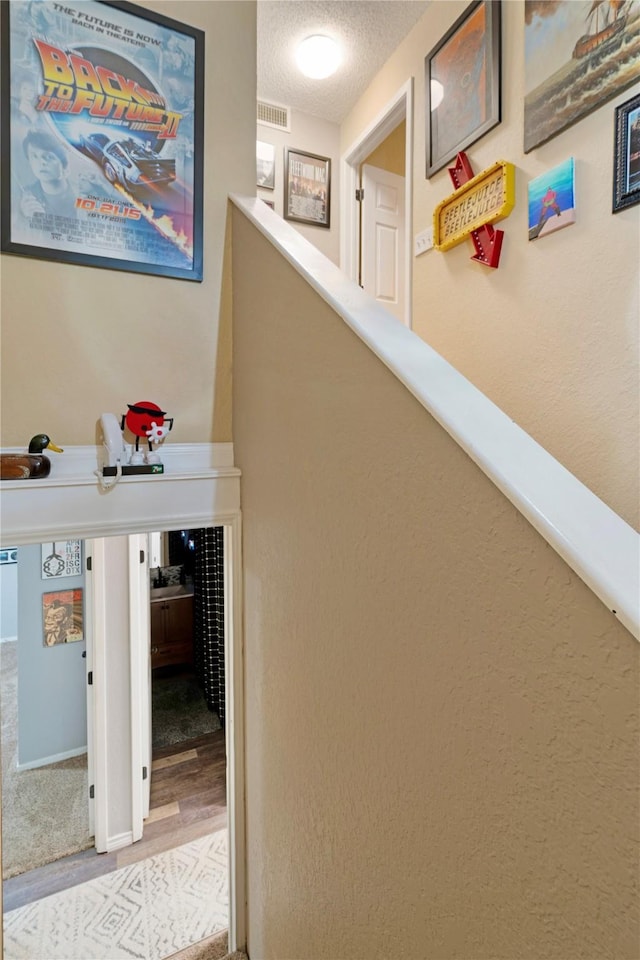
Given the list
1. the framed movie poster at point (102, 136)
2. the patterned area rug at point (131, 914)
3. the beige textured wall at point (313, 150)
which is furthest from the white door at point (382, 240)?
the patterned area rug at point (131, 914)

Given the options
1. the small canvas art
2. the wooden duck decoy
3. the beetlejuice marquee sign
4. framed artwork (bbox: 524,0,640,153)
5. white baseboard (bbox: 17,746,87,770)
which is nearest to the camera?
the wooden duck decoy

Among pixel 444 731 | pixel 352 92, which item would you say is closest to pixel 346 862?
pixel 444 731

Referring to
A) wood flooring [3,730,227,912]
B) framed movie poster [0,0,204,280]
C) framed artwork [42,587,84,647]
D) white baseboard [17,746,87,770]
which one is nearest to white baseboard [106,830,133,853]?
wood flooring [3,730,227,912]

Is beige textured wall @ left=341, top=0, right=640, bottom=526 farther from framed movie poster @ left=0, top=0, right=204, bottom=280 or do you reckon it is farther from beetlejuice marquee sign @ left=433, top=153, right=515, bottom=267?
framed movie poster @ left=0, top=0, right=204, bottom=280

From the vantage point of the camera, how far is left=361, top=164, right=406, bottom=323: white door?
3.37 metres

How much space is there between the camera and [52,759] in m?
3.39

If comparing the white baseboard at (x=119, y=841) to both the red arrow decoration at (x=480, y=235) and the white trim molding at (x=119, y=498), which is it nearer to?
the white trim molding at (x=119, y=498)

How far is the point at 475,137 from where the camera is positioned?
81.7 inches

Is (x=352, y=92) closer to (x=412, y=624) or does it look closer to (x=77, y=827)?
(x=412, y=624)

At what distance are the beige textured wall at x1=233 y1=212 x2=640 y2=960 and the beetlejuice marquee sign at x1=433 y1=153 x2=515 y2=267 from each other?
1.13 metres

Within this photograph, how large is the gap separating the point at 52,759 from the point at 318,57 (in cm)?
508

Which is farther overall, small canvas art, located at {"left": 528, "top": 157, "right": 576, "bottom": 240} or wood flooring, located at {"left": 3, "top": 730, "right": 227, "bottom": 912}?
wood flooring, located at {"left": 3, "top": 730, "right": 227, "bottom": 912}

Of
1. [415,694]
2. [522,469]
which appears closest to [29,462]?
[415,694]

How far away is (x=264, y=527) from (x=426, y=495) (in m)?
0.81
